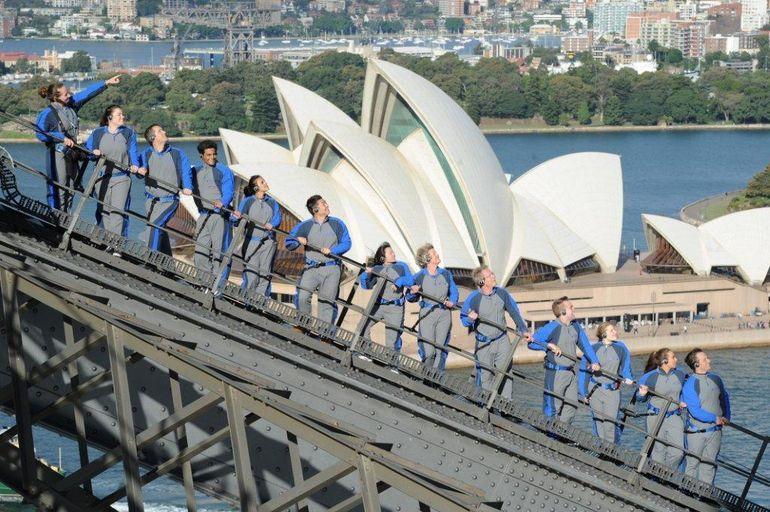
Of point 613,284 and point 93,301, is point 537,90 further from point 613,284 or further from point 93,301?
point 93,301

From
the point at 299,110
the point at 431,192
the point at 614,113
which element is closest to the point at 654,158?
the point at 614,113

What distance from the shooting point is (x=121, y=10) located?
176 metres

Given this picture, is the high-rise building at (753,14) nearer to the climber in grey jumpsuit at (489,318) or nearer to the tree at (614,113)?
the tree at (614,113)

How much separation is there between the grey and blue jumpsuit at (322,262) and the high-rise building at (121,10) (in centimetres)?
16937

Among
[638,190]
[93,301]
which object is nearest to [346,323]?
[93,301]

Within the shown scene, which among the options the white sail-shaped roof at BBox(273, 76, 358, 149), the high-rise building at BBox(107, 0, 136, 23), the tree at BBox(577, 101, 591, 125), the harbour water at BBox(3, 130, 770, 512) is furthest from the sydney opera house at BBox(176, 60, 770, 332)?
the high-rise building at BBox(107, 0, 136, 23)

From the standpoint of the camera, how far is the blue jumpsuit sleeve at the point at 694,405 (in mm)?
7695

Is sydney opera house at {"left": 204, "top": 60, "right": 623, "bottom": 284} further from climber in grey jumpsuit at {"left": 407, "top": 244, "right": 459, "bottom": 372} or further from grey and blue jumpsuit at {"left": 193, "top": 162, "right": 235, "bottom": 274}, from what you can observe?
climber in grey jumpsuit at {"left": 407, "top": 244, "right": 459, "bottom": 372}

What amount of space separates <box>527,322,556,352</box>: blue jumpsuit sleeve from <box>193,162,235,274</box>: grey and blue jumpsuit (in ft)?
4.93

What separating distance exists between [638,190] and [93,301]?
49.6 m

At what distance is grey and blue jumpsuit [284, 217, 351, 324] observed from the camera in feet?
27.0

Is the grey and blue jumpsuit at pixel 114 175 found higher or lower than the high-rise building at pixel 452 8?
higher

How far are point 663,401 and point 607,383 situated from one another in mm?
418

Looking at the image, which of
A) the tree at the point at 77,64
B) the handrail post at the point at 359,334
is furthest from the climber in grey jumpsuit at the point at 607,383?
the tree at the point at 77,64
